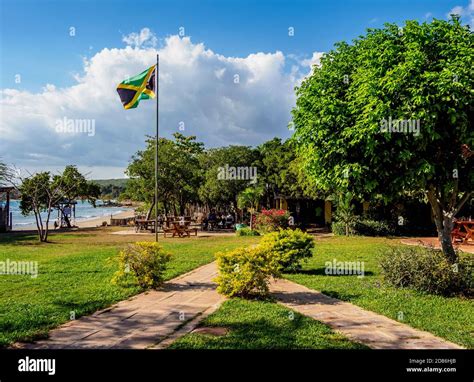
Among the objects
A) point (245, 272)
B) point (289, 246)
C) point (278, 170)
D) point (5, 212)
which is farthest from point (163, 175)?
point (245, 272)

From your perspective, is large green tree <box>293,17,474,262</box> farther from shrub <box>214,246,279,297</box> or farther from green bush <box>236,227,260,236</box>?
green bush <box>236,227,260,236</box>

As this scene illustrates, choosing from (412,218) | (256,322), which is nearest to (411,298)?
(256,322)

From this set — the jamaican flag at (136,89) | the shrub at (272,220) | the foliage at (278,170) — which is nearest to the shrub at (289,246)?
the jamaican flag at (136,89)

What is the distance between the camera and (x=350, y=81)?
8.75 m

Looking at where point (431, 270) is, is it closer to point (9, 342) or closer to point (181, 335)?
point (181, 335)

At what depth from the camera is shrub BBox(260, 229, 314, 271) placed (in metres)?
10.7

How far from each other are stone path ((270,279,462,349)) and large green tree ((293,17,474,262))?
244 cm

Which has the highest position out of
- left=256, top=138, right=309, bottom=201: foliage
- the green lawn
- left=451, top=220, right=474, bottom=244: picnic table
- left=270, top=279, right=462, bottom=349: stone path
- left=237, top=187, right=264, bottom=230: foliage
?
left=256, top=138, right=309, bottom=201: foliage

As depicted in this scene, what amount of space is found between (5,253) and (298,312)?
13.2 meters

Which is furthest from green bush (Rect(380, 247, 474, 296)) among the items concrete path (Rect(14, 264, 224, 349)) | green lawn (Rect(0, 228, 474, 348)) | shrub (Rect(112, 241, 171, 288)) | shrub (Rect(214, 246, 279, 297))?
shrub (Rect(112, 241, 171, 288))

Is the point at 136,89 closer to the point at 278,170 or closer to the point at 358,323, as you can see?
the point at 358,323

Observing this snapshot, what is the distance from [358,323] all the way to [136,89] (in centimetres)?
1160

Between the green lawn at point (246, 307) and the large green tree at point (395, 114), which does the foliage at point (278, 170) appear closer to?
the green lawn at point (246, 307)

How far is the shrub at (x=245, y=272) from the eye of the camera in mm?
7609
